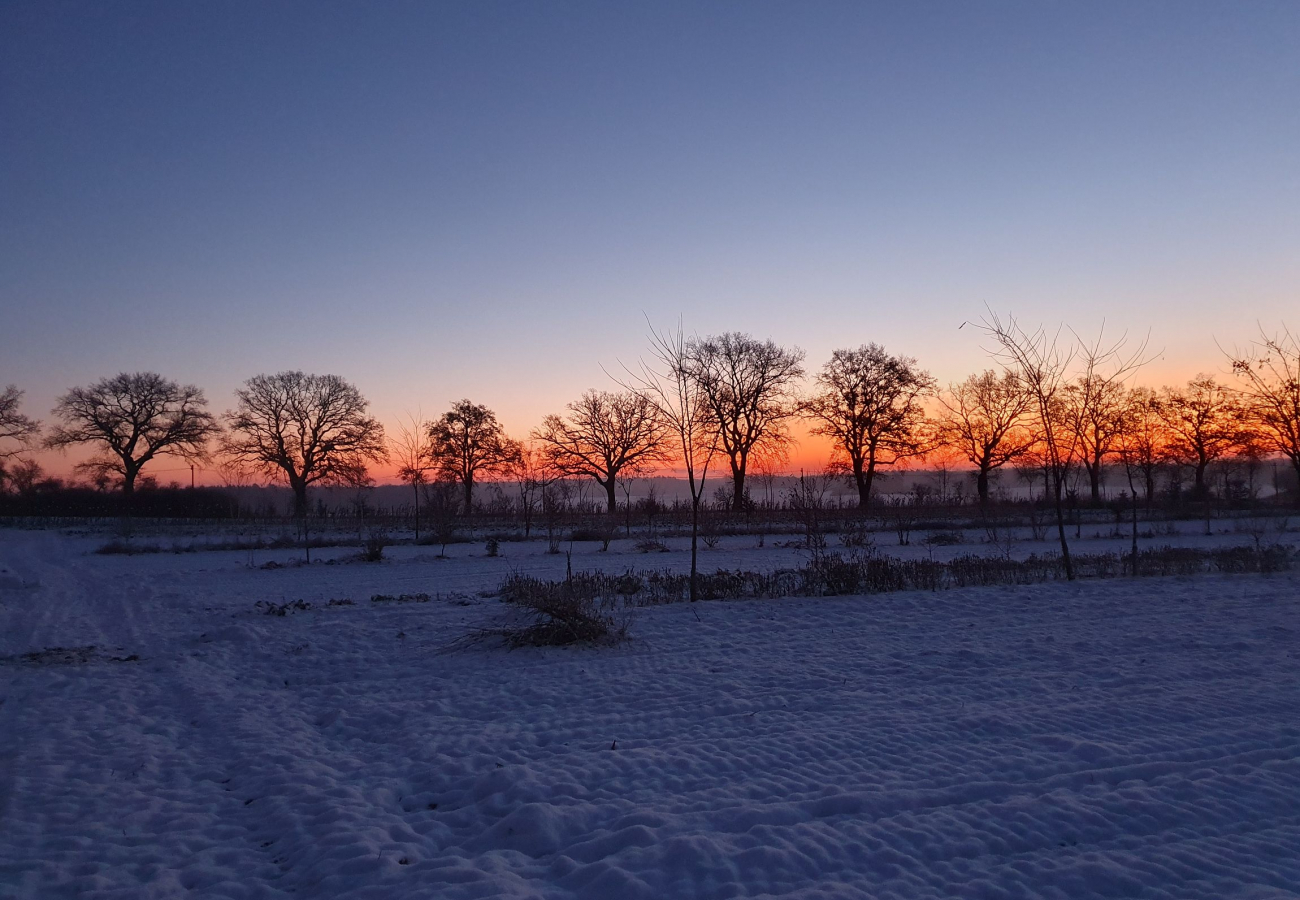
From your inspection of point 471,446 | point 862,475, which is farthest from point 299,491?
point 862,475

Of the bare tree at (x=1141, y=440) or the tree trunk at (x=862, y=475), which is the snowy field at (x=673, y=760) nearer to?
the bare tree at (x=1141, y=440)

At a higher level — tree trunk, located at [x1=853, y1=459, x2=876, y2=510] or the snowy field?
tree trunk, located at [x1=853, y1=459, x2=876, y2=510]

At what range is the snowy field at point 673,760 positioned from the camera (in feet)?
14.2

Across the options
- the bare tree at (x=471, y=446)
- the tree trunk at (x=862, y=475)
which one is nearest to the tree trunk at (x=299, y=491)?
the bare tree at (x=471, y=446)

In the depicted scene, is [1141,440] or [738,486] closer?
[1141,440]

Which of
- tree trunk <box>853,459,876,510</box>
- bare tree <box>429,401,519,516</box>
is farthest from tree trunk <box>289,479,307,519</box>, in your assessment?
tree trunk <box>853,459,876,510</box>

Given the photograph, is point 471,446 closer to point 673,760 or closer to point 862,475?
point 862,475

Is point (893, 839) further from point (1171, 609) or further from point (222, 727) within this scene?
point (1171, 609)

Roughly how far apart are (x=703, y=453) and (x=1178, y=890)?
16069mm

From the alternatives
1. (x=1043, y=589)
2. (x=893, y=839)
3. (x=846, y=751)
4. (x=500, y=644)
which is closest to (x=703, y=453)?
(x=1043, y=589)

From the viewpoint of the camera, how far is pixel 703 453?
65.2 feet

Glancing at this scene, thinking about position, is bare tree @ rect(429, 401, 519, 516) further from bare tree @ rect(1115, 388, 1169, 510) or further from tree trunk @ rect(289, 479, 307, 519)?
bare tree @ rect(1115, 388, 1169, 510)

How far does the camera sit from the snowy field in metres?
4.34

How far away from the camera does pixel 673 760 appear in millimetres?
6148
